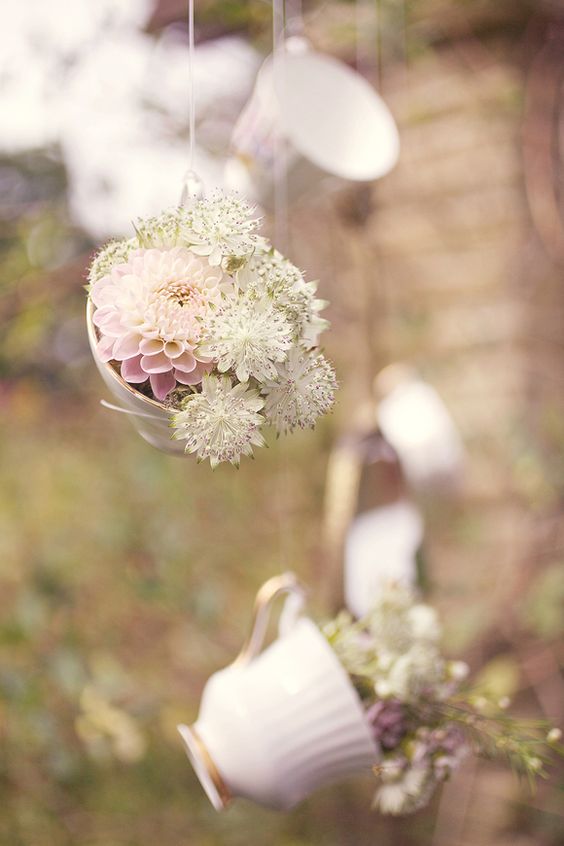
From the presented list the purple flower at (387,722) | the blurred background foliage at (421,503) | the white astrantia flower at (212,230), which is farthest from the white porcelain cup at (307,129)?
the purple flower at (387,722)

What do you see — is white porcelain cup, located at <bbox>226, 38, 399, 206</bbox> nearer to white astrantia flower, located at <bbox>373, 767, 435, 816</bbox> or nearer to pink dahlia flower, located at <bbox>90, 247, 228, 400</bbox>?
pink dahlia flower, located at <bbox>90, 247, 228, 400</bbox>

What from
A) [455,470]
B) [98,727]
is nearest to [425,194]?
[455,470]

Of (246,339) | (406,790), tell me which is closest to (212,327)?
(246,339)

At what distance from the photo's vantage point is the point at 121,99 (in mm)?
1594

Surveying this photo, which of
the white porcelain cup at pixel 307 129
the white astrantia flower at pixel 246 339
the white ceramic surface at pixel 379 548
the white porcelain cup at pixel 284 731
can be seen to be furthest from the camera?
the white ceramic surface at pixel 379 548

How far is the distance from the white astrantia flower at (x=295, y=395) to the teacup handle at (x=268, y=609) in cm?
33

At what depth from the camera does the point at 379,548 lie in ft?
5.12

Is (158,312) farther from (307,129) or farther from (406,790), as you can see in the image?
(307,129)

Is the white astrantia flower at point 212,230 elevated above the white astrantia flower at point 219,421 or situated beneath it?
elevated above

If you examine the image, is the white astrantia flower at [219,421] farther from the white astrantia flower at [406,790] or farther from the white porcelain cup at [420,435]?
the white porcelain cup at [420,435]

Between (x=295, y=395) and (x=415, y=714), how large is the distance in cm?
43

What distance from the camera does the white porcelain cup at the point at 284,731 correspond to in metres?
0.82

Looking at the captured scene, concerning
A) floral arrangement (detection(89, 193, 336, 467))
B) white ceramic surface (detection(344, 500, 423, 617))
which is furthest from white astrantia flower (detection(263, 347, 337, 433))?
white ceramic surface (detection(344, 500, 423, 617))

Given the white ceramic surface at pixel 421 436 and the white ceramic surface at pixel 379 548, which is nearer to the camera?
the white ceramic surface at pixel 379 548
